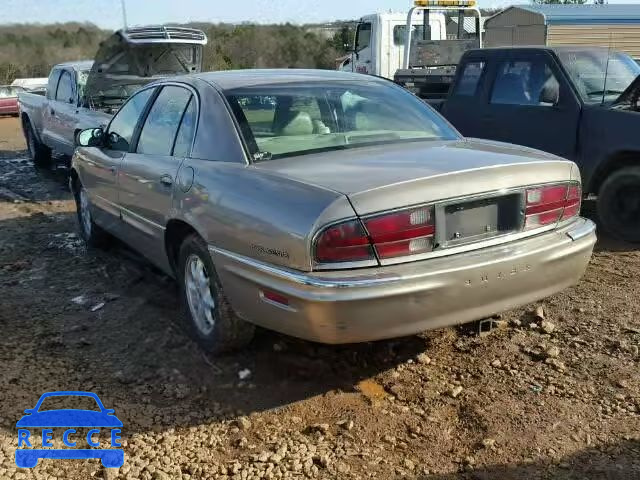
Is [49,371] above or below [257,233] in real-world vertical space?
below

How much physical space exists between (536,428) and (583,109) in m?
4.04

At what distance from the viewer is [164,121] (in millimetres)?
4617

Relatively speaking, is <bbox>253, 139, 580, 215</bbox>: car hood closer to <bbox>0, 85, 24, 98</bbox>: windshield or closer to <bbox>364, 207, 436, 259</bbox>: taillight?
<bbox>364, 207, 436, 259</bbox>: taillight

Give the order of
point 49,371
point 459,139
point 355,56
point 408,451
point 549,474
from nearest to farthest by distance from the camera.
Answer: point 549,474 < point 408,451 < point 49,371 < point 459,139 < point 355,56

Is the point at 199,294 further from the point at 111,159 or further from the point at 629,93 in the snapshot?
the point at 629,93

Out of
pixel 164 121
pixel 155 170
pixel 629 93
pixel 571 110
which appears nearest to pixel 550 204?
pixel 155 170

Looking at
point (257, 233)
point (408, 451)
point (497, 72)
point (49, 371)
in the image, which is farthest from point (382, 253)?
point (497, 72)

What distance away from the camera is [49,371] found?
154 inches

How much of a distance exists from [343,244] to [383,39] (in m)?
14.8

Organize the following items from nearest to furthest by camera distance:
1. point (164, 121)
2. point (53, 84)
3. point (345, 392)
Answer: point (345, 392), point (164, 121), point (53, 84)

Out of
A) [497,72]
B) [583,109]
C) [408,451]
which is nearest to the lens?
[408,451]

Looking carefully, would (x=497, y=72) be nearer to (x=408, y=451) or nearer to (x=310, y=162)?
(x=310, y=162)

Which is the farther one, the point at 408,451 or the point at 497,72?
the point at 497,72

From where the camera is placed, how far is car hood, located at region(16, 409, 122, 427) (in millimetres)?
3350
